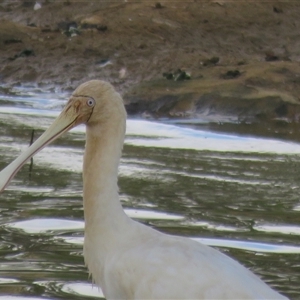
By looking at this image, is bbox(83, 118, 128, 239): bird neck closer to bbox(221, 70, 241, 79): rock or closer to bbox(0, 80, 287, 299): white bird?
bbox(0, 80, 287, 299): white bird

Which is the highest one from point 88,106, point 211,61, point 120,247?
point 211,61

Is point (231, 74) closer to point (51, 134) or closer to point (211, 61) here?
point (211, 61)

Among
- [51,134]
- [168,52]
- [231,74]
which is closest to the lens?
[51,134]

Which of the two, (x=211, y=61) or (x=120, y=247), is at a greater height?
(x=211, y=61)

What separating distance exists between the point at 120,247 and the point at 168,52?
35.6 ft

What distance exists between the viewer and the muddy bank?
13828 mm

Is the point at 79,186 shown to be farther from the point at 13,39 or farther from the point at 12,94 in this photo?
the point at 13,39

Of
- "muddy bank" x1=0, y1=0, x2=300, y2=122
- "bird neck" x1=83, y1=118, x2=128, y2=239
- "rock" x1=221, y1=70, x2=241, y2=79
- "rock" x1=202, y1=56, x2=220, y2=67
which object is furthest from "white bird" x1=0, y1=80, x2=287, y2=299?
"rock" x1=202, y1=56, x2=220, y2=67

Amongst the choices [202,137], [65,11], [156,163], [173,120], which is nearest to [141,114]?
[173,120]

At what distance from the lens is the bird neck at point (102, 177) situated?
19.9 ft

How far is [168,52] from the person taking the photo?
16.6 metres

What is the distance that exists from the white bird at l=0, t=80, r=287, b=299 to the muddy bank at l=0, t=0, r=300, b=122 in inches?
286

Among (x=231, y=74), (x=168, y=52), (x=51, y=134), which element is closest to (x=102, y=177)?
(x=51, y=134)

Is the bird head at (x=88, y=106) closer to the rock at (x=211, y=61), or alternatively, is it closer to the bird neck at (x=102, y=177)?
the bird neck at (x=102, y=177)
